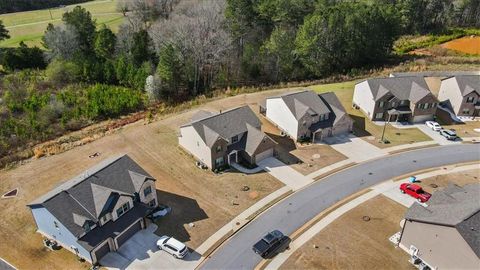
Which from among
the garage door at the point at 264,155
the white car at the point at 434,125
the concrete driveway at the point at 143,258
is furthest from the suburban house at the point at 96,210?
the white car at the point at 434,125

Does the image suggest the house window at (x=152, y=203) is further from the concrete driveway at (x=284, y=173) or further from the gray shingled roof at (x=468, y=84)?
the gray shingled roof at (x=468, y=84)

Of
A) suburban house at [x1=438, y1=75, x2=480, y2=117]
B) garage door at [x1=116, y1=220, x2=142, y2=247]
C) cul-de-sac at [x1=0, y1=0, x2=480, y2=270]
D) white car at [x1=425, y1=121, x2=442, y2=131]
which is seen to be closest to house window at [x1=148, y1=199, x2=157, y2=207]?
cul-de-sac at [x1=0, y1=0, x2=480, y2=270]

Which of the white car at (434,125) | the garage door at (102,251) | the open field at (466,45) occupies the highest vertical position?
the open field at (466,45)

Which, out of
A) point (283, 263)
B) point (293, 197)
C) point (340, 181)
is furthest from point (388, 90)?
point (283, 263)

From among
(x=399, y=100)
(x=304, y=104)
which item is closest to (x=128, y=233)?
(x=304, y=104)

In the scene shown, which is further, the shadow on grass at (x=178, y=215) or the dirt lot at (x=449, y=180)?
the dirt lot at (x=449, y=180)

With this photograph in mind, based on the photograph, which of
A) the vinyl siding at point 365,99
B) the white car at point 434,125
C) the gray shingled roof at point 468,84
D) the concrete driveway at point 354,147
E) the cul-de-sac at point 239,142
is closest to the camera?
the cul-de-sac at point 239,142

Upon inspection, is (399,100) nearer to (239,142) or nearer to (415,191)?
(415,191)
